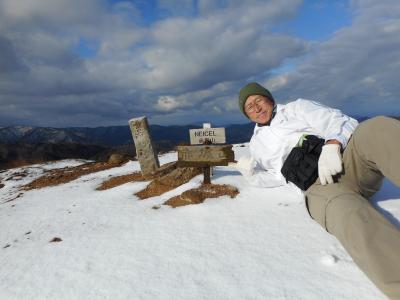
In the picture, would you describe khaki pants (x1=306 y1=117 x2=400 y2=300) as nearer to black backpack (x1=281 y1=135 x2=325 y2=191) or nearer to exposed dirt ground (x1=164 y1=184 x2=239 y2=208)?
black backpack (x1=281 y1=135 x2=325 y2=191)

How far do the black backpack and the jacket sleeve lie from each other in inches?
7.2

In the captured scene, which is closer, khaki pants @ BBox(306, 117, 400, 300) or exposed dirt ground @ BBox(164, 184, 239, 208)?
khaki pants @ BBox(306, 117, 400, 300)

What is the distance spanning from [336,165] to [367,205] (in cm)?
69

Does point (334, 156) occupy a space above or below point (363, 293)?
above

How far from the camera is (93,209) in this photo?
7.20 metres

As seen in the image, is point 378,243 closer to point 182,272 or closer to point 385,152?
point 385,152

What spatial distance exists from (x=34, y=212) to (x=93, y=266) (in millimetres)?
4308

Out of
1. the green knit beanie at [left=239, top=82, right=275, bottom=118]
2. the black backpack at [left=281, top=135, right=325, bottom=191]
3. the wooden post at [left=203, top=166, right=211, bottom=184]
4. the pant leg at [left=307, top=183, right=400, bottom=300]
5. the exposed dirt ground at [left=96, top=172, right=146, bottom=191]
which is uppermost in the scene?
the green knit beanie at [left=239, top=82, right=275, bottom=118]

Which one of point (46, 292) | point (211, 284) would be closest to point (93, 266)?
point (46, 292)

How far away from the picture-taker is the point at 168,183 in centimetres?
802

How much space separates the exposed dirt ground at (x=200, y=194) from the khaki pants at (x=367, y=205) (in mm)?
2500

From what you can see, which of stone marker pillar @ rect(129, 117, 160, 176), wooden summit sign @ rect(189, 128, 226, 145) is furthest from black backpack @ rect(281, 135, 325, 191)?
stone marker pillar @ rect(129, 117, 160, 176)

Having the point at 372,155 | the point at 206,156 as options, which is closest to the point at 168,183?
the point at 206,156

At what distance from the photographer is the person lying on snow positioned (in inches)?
119
